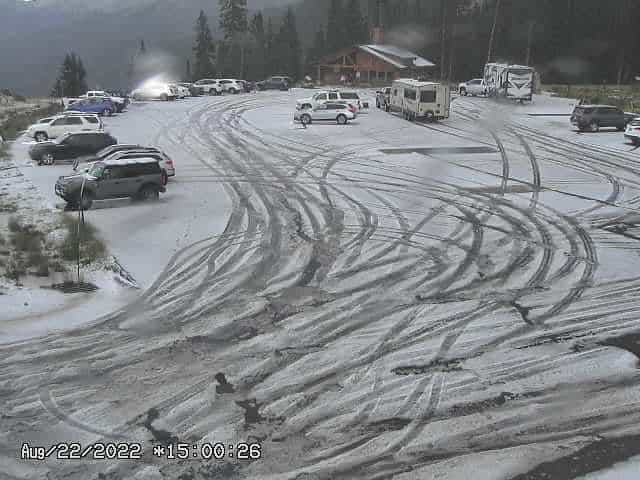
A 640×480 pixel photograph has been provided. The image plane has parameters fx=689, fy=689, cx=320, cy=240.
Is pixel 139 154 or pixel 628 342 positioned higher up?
pixel 139 154

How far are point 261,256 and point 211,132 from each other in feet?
73.6

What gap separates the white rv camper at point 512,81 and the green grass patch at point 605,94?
161 inches

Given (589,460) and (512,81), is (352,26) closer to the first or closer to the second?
(512,81)

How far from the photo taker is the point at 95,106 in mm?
44406

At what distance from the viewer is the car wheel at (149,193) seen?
22.5 metres

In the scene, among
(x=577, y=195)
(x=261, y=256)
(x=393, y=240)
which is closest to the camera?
(x=261, y=256)

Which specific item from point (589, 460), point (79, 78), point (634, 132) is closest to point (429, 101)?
point (634, 132)

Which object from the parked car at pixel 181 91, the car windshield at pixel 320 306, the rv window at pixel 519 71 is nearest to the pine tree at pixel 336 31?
the parked car at pixel 181 91

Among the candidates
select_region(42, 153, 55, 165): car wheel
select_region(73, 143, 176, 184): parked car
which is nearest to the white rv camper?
select_region(73, 143, 176, 184): parked car

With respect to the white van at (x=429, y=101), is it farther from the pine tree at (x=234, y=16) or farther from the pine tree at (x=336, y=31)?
the pine tree at (x=336, y=31)

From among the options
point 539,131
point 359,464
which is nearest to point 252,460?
point 359,464

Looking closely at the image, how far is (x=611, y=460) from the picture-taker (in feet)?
29.2

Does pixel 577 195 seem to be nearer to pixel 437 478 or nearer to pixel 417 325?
pixel 417 325

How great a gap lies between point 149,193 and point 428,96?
23853mm
